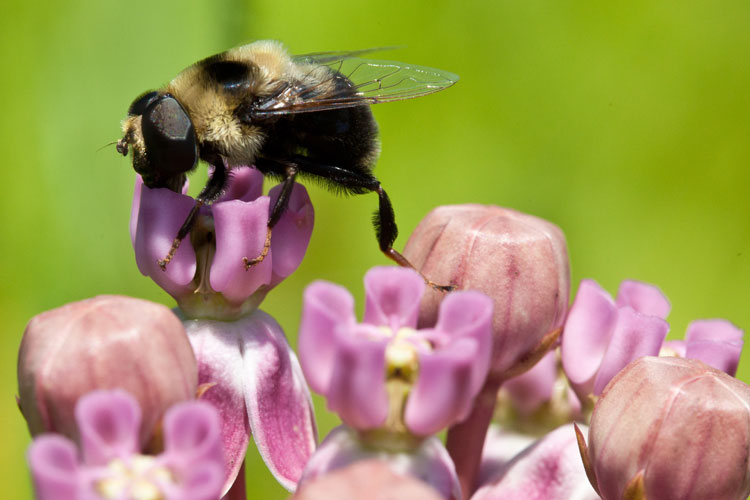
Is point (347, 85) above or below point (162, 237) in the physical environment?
above

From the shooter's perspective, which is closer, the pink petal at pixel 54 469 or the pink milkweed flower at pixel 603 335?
the pink petal at pixel 54 469

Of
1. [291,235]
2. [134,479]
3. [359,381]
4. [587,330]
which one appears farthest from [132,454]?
[587,330]

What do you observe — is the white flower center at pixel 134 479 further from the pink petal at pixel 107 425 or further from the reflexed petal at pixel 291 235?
the reflexed petal at pixel 291 235

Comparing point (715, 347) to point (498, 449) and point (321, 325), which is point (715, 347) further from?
point (321, 325)

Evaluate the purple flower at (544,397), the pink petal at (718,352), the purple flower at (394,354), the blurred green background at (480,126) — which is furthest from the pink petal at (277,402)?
the blurred green background at (480,126)


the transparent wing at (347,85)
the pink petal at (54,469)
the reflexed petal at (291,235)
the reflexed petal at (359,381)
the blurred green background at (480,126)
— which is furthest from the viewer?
the blurred green background at (480,126)

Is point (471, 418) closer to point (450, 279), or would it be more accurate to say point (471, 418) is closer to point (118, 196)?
point (450, 279)

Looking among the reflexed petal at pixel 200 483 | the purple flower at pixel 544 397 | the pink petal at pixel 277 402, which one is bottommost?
the purple flower at pixel 544 397
